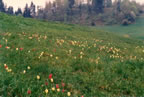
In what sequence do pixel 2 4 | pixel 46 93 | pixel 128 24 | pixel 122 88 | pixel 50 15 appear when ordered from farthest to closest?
pixel 50 15, pixel 2 4, pixel 128 24, pixel 122 88, pixel 46 93

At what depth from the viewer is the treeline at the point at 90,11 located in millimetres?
84956

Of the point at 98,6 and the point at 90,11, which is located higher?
the point at 98,6

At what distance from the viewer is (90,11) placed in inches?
3917

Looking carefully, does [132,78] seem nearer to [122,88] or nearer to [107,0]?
[122,88]

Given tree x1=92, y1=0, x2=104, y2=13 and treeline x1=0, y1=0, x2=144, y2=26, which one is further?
tree x1=92, y1=0, x2=104, y2=13

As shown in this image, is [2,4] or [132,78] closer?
[132,78]

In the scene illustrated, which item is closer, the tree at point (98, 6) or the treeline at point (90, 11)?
the treeline at point (90, 11)

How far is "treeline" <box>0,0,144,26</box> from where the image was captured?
8496 centimetres

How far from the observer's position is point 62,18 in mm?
99438

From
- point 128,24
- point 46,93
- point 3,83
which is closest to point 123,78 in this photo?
point 46,93

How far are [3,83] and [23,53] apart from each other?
2.88m

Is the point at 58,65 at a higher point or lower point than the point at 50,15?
lower

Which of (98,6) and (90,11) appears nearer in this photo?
(90,11)

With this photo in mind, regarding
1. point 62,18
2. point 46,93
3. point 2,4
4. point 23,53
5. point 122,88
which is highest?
point 2,4
